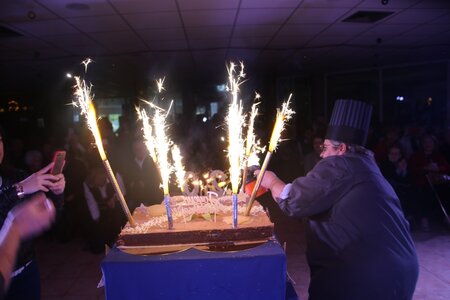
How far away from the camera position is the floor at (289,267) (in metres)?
5.05

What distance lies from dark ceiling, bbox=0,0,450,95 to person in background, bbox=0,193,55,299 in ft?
14.8

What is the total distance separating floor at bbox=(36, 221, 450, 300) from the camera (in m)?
5.05

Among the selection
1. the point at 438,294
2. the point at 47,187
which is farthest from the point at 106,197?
the point at 438,294

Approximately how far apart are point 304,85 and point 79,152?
1114 centimetres

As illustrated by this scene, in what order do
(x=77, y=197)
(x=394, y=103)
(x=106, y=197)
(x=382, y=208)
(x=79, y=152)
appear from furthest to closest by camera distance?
(x=394, y=103)
(x=79, y=152)
(x=77, y=197)
(x=106, y=197)
(x=382, y=208)

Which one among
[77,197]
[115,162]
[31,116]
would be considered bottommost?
[77,197]

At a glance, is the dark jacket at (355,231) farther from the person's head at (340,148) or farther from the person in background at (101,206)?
the person in background at (101,206)

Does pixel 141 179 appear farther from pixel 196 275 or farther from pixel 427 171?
pixel 427 171

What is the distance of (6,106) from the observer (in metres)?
19.4

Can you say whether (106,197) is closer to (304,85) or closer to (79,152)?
(79,152)

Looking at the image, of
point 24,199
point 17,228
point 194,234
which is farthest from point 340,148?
point 24,199

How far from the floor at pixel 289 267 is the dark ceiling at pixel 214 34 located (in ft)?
13.6

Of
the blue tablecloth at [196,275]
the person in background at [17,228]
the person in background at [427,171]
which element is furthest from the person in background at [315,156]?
the person in background at [17,228]

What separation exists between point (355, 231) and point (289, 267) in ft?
11.8
